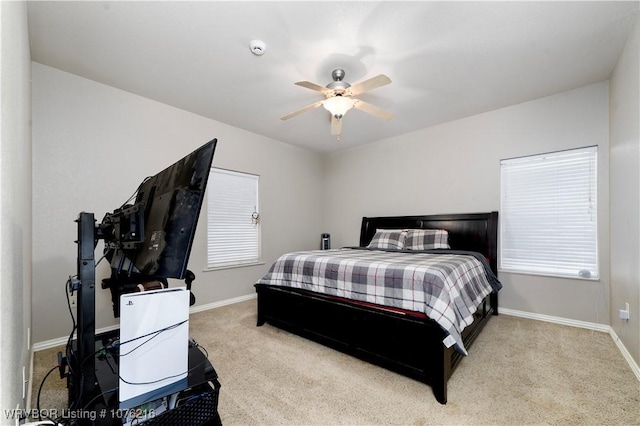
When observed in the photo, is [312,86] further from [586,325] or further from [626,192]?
[586,325]

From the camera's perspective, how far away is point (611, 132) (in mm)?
2795

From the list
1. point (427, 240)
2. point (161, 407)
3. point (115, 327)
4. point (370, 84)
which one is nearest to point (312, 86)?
point (370, 84)

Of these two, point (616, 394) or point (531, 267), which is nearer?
point (616, 394)

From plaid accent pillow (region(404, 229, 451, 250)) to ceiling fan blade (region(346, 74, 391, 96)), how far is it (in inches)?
83.8

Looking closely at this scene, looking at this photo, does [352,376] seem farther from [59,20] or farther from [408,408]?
[59,20]

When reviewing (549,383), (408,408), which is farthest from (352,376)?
(549,383)

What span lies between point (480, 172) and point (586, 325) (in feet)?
6.72

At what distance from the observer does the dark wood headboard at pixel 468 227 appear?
11.5ft

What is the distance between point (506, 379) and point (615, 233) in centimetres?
190

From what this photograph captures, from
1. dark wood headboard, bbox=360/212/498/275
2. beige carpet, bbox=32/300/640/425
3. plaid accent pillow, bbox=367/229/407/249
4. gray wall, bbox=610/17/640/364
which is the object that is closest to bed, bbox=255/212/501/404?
beige carpet, bbox=32/300/640/425

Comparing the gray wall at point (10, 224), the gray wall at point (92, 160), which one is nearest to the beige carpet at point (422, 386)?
the gray wall at point (92, 160)

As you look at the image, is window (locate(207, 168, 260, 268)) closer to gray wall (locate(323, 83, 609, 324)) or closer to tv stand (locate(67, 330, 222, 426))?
gray wall (locate(323, 83, 609, 324))

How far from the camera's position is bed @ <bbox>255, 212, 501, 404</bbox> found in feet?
6.12

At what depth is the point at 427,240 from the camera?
370 centimetres
